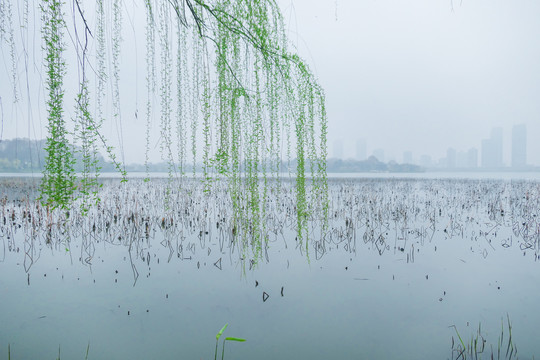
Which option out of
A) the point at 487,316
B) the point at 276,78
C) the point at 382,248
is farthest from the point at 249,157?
the point at 382,248

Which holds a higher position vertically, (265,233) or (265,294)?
(265,233)

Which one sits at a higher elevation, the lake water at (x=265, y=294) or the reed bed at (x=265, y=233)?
the reed bed at (x=265, y=233)

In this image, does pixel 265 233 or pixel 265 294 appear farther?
pixel 265 233

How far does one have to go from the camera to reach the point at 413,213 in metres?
6.00

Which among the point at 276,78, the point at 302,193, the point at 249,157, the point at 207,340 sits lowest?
the point at 207,340

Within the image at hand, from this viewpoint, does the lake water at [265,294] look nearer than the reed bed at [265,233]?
Yes

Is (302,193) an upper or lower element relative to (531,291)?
upper

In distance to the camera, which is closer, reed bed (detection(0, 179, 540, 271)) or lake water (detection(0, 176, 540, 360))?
lake water (detection(0, 176, 540, 360))

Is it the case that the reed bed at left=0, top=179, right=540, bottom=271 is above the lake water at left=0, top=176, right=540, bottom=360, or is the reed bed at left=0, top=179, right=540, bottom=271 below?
above

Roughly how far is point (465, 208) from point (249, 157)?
21.7 ft

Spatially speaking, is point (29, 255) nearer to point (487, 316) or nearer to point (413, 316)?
point (413, 316)

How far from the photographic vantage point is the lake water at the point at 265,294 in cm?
176

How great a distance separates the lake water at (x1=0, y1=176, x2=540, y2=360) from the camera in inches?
69.4

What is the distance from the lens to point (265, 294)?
2.34 meters
